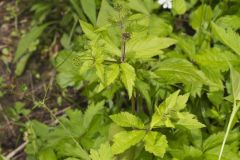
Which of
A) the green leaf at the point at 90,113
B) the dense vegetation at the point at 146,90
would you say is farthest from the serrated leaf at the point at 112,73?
the green leaf at the point at 90,113

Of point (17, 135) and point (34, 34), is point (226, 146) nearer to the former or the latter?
point (17, 135)

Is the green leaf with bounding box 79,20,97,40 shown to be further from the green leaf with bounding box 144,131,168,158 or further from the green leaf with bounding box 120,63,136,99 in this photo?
the green leaf with bounding box 144,131,168,158

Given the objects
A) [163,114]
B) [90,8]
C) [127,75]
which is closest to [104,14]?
[90,8]

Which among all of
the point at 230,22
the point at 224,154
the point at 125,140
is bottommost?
the point at 224,154

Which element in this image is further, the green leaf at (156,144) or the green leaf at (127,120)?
the green leaf at (127,120)

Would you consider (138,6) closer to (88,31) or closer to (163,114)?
(88,31)

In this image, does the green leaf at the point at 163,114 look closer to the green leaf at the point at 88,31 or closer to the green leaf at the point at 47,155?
the green leaf at the point at 88,31

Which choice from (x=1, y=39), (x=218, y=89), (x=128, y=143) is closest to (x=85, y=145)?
(x=128, y=143)
